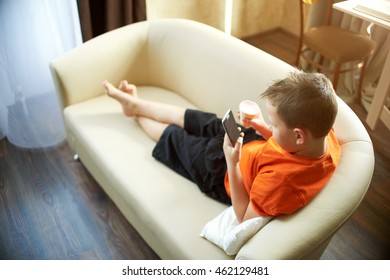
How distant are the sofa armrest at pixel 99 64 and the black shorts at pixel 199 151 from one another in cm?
54

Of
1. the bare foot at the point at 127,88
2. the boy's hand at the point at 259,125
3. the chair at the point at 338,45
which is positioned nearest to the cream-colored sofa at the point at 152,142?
the bare foot at the point at 127,88

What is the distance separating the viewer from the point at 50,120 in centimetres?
226

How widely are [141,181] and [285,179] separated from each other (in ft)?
2.09

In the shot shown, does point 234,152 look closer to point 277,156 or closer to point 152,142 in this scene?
point 277,156

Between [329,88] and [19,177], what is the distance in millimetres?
1679

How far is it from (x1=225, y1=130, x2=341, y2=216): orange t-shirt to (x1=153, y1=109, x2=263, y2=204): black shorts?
0.84 ft

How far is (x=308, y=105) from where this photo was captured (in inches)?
40.9

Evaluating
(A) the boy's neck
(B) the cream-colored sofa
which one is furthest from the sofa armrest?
(A) the boy's neck

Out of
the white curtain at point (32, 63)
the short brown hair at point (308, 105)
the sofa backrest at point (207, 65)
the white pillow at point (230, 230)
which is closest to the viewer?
the short brown hair at point (308, 105)

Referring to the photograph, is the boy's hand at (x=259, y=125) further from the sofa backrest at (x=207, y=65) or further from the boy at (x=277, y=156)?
the sofa backrest at (x=207, y=65)

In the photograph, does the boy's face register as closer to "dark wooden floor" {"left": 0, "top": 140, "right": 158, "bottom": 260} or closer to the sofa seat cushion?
the sofa seat cushion

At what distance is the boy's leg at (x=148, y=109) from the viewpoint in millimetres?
1736

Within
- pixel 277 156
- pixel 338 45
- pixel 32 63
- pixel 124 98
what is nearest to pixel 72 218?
pixel 124 98
